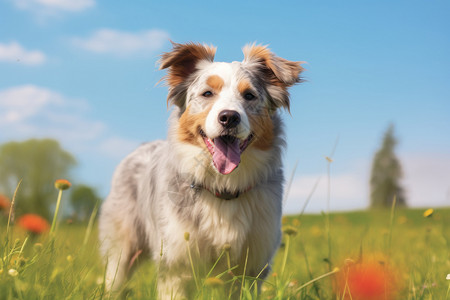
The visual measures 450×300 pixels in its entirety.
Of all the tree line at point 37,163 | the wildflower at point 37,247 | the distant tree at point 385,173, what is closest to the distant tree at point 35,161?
the tree line at point 37,163

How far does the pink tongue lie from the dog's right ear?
33.6 inches

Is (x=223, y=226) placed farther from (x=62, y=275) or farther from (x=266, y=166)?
(x=62, y=275)

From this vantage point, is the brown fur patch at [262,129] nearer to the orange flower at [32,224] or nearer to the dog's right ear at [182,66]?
the dog's right ear at [182,66]

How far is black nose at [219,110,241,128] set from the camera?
3570 millimetres

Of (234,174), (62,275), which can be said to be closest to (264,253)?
(234,174)

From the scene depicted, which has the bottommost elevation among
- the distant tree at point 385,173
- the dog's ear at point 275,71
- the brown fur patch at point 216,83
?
the distant tree at point 385,173

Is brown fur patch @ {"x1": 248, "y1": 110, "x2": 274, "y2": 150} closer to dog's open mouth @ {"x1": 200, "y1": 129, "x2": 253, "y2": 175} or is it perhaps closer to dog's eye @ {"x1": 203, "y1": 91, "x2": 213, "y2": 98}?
dog's open mouth @ {"x1": 200, "y1": 129, "x2": 253, "y2": 175}

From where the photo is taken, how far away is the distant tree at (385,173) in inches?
1909

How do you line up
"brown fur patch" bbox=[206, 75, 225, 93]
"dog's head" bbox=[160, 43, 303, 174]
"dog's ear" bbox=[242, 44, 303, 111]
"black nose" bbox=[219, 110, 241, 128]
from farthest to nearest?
"dog's ear" bbox=[242, 44, 303, 111] < "brown fur patch" bbox=[206, 75, 225, 93] < "dog's head" bbox=[160, 43, 303, 174] < "black nose" bbox=[219, 110, 241, 128]

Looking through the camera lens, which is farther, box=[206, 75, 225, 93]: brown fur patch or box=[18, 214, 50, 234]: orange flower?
box=[206, 75, 225, 93]: brown fur patch

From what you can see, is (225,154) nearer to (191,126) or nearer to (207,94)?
(191,126)

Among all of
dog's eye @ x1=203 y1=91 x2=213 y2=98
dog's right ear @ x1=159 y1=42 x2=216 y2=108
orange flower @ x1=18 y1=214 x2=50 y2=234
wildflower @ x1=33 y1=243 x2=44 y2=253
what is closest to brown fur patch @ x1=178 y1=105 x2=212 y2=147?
dog's eye @ x1=203 y1=91 x2=213 y2=98

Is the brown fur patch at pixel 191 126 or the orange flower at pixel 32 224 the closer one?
the orange flower at pixel 32 224

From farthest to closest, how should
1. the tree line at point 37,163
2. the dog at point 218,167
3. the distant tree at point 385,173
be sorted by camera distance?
1. the distant tree at point 385,173
2. the tree line at point 37,163
3. the dog at point 218,167
